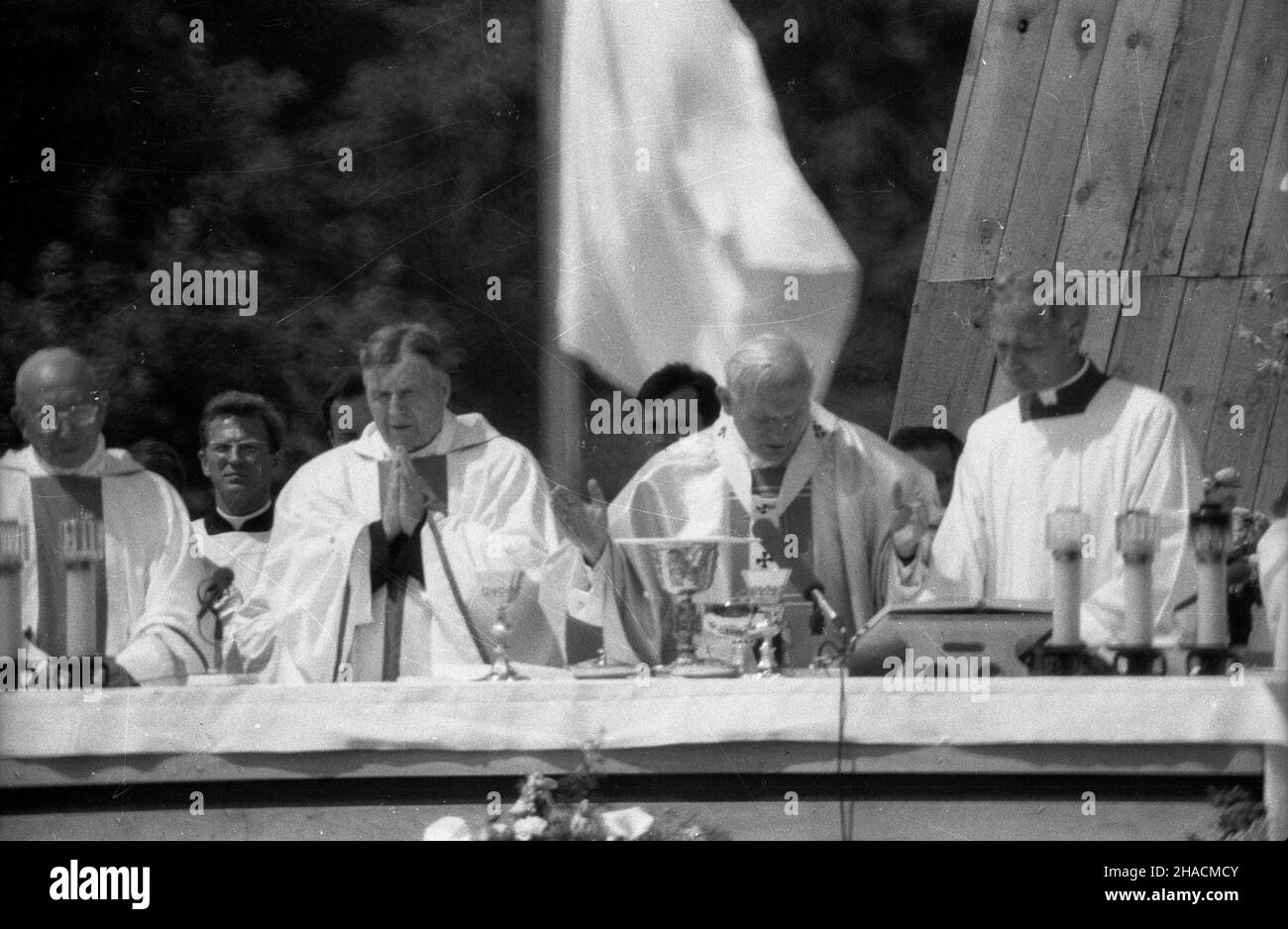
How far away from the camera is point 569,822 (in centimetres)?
498

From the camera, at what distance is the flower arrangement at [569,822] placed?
4.96 m

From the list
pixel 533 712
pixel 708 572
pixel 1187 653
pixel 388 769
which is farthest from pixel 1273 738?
pixel 388 769

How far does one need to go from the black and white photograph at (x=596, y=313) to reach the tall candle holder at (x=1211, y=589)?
0.10m

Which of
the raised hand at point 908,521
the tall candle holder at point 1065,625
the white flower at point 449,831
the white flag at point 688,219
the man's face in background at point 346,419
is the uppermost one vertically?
the white flag at point 688,219

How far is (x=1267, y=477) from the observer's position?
17.1ft

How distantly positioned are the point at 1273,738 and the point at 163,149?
10.7 ft

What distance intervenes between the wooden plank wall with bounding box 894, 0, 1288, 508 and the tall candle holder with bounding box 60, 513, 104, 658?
2215 mm

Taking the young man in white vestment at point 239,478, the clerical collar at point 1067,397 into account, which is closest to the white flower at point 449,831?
the young man in white vestment at point 239,478

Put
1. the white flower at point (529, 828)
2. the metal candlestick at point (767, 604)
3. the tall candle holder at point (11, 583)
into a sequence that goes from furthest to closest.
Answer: the tall candle holder at point (11, 583)
the metal candlestick at point (767, 604)
the white flower at point (529, 828)

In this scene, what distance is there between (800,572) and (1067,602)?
71 centimetres

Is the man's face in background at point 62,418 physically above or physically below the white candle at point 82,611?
above

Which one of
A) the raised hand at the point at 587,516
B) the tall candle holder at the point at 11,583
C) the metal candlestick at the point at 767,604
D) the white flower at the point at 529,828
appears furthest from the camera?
the raised hand at the point at 587,516

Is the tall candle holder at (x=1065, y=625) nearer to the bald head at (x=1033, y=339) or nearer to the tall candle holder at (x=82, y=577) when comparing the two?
the bald head at (x=1033, y=339)
